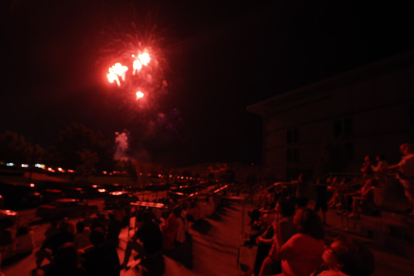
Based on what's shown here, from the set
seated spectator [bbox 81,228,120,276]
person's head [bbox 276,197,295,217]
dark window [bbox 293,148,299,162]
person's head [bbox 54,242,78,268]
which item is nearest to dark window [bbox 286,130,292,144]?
dark window [bbox 293,148,299,162]

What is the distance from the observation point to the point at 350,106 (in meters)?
23.5

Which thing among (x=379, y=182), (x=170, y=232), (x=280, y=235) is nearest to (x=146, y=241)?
(x=170, y=232)

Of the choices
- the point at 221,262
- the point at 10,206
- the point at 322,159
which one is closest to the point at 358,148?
the point at 322,159

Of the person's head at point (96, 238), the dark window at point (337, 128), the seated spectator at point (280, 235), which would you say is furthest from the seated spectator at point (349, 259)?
the dark window at point (337, 128)

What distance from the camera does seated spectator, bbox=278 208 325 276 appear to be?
2.50m

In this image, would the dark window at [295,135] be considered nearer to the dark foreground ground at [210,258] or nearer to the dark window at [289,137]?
the dark window at [289,137]

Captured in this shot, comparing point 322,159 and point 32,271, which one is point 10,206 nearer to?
point 32,271

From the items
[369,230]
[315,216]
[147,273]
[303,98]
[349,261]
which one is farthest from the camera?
[303,98]

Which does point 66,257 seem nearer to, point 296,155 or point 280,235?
point 280,235

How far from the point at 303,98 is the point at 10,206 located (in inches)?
1238

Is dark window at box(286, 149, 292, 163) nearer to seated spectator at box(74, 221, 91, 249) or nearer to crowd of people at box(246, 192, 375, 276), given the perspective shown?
crowd of people at box(246, 192, 375, 276)

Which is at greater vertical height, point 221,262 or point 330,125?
point 330,125

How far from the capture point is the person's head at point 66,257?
103 inches

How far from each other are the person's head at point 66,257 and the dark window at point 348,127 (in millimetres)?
26421
